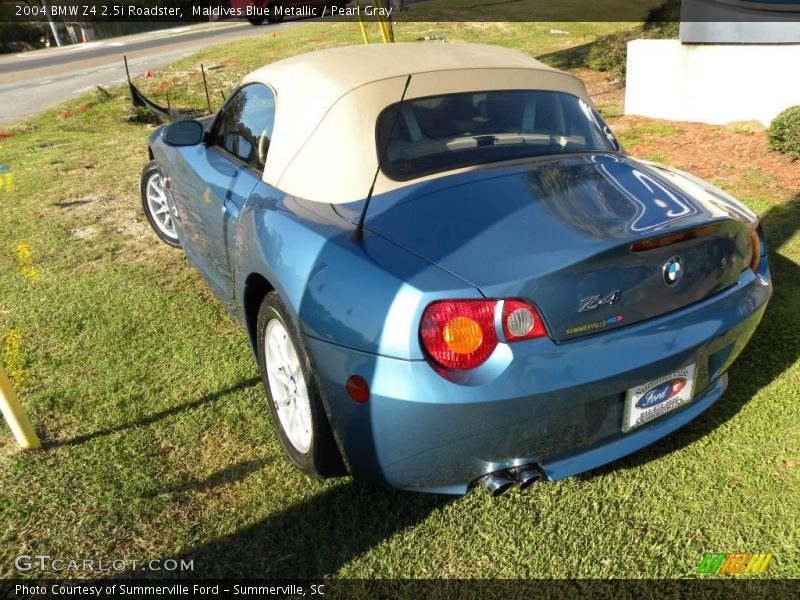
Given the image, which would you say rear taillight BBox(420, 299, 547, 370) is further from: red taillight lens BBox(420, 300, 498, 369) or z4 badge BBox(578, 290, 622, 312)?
z4 badge BBox(578, 290, 622, 312)

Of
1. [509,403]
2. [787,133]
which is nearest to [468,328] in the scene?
[509,403]

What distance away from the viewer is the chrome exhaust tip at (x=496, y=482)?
79.8 inches

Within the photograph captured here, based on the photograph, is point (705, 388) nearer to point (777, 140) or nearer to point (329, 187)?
point (329, 187)

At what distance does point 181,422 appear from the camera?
3043mm

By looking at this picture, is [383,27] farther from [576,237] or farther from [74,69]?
[74,69]

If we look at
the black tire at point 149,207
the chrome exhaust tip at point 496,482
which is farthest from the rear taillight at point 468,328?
the black tire at point 149,207

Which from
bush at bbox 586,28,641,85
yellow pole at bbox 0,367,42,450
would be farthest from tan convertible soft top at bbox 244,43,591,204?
bush at bbox 586,28,641,85

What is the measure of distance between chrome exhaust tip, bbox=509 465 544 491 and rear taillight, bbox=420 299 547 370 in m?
0.41

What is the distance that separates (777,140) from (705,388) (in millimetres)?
5039

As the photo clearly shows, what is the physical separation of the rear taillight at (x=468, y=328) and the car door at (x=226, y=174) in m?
1.44

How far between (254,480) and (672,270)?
6.01 ft

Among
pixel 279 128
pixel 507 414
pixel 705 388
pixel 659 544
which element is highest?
pixel 279 128

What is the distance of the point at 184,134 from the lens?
3797 mm

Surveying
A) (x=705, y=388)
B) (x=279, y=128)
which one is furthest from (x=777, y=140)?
(x=279, y=128)
